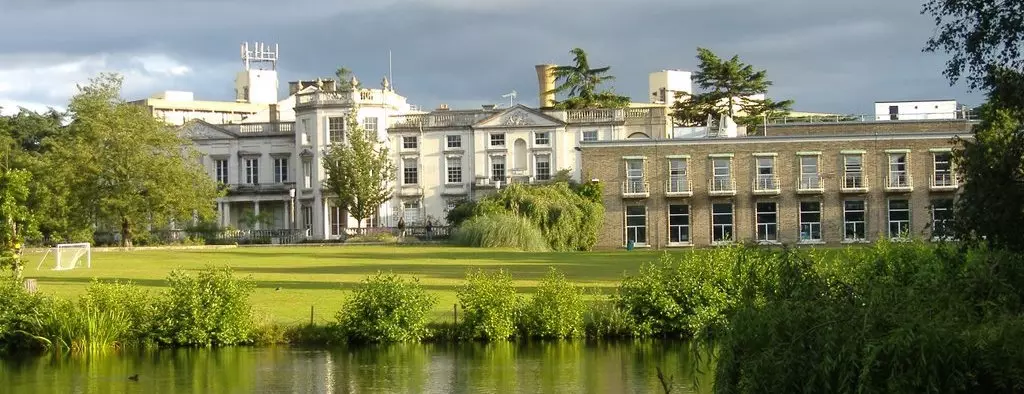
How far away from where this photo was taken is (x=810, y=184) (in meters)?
67.4

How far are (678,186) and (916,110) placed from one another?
51.4ft

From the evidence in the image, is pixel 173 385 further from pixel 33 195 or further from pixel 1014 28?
pixel 33 195

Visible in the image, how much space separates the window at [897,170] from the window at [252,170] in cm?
3769

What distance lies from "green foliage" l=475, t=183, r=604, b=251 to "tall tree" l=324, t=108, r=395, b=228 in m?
10.3

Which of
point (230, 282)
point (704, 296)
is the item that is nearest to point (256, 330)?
point (230, 282)

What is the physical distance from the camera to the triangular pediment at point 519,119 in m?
80.4

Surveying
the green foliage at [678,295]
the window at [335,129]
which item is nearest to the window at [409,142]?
the window at [335,129]

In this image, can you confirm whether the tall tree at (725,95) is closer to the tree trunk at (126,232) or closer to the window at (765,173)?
the window at (765,173)

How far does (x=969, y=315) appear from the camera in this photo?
16219 millimetres

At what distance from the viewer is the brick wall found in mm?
66750

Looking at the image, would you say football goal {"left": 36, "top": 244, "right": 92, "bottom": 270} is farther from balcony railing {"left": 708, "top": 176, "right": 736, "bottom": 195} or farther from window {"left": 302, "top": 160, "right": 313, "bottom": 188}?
window {"left": 302, "top": 160, "right": 313, "bottom": 188}

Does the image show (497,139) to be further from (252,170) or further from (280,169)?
(252,170)

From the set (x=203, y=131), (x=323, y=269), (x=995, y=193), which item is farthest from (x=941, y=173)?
(x=995, y=193)

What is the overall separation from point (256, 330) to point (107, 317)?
2877 mm
